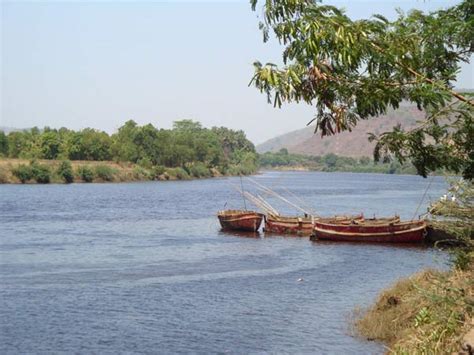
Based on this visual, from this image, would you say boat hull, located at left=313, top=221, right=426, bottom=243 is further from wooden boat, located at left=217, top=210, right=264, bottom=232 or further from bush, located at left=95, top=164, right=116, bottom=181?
bush, located at left=95, top=164, right=116, bottom=181

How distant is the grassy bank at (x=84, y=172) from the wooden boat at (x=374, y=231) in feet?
233

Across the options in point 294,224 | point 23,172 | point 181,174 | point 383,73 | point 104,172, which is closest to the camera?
point 383,73

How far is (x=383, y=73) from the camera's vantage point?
35.7 ft

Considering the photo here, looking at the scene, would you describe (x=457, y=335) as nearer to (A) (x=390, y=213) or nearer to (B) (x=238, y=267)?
(B) (x=238, y=267)

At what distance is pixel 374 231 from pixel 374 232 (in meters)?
0.07

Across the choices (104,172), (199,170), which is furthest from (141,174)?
(199,170)

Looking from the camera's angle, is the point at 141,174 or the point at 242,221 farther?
the point at 141,174

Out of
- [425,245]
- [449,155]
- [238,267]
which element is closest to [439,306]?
[449,155]

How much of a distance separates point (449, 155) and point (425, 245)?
109 ft

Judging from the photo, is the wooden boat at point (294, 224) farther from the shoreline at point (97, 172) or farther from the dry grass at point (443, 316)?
the shoreline at point (97, 172)

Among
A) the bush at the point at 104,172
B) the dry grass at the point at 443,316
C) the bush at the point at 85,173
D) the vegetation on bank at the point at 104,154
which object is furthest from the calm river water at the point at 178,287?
the bush at the point at 104,172

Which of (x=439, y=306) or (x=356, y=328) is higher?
(x=439, y=306)

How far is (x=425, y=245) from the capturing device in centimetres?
4331

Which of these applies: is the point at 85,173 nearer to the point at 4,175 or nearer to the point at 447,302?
the point at 4,175
